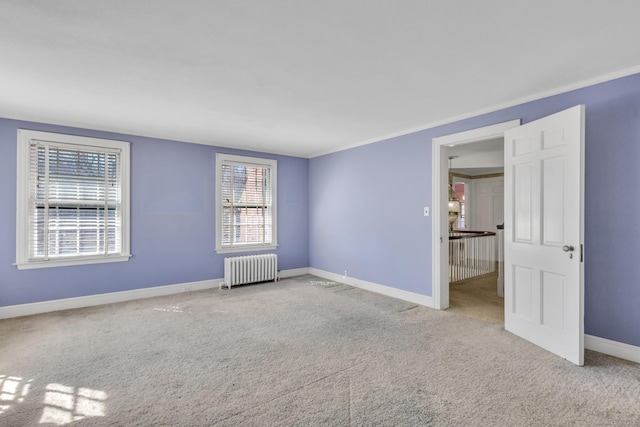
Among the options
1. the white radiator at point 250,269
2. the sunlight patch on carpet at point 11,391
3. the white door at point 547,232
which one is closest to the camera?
the sunlight patch on carpet at point 11,391

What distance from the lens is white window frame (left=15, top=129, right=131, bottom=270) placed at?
3.93 m

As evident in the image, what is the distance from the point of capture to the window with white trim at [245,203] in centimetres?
555

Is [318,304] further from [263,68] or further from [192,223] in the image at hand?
[263,68]

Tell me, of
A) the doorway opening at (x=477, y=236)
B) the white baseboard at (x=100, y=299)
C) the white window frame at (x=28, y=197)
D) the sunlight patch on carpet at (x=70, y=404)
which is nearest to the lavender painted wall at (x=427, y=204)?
the doorway opening at (x=477, y=236)

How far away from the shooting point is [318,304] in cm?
441

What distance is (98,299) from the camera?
4.42m

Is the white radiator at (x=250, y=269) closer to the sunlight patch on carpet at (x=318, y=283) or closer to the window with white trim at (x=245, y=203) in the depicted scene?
the window with white trim at (x=245, y=203)

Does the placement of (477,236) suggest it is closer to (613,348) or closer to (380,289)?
(380,289)

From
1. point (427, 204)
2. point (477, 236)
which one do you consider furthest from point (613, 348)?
point (477, 236)

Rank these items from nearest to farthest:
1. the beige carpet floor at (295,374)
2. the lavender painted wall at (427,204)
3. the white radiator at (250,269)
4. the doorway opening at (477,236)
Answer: the beige carpet floor at (295,374) < the lavender painted wall at (427,204) < the doorway opening at (477,236) < the white radiator at (250,269)

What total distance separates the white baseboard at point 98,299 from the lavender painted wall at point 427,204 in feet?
7.73

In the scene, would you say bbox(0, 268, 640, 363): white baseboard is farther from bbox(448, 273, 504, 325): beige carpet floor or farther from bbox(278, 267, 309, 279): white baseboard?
bbox(278, 267, 309, 279): white baseboard

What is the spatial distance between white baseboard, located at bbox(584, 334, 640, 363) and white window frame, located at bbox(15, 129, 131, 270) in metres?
5.55

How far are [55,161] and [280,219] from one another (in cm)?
346
